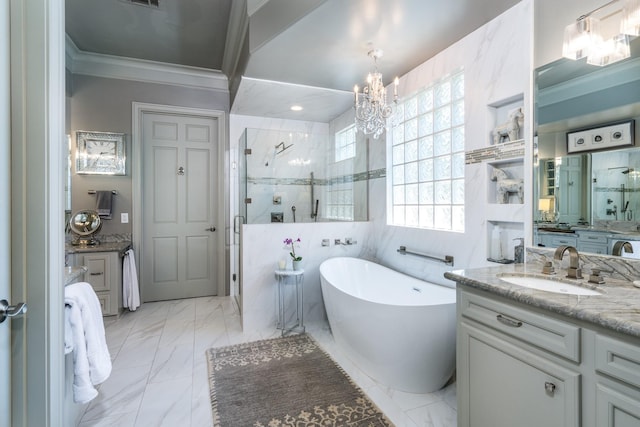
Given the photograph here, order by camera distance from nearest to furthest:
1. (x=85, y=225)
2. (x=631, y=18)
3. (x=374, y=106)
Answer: (x=631, y=18), (x=374, y=106), (x=85, y=225)

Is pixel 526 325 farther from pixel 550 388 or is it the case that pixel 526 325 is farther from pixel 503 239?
pixel 503 239

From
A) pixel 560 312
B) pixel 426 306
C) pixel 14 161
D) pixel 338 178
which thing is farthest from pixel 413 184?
pixel 14 161

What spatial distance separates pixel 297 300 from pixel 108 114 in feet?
10.4

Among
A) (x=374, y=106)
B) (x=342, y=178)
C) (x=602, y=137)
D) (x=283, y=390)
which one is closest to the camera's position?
(x=602, y=137)

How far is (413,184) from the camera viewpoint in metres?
2.98

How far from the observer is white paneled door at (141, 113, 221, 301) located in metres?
3.90

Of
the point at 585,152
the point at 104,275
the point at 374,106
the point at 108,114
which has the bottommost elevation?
the point at 104,275

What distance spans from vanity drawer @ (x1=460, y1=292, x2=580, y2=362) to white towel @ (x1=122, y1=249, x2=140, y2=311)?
3461mm

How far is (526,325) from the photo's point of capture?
3.82ft

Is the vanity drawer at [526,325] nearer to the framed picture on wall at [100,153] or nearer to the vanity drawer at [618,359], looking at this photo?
the vanity drawer at [618,359]

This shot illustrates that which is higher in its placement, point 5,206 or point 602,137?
point 602,137

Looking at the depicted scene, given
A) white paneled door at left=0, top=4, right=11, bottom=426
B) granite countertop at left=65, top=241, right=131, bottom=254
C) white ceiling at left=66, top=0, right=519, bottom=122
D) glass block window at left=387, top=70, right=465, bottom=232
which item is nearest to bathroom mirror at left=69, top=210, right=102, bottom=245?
granite countertop at left=65, top=241, right=131, bottom=254

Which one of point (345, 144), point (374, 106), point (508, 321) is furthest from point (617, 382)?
point (345, 144)

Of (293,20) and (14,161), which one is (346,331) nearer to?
(14,161)
